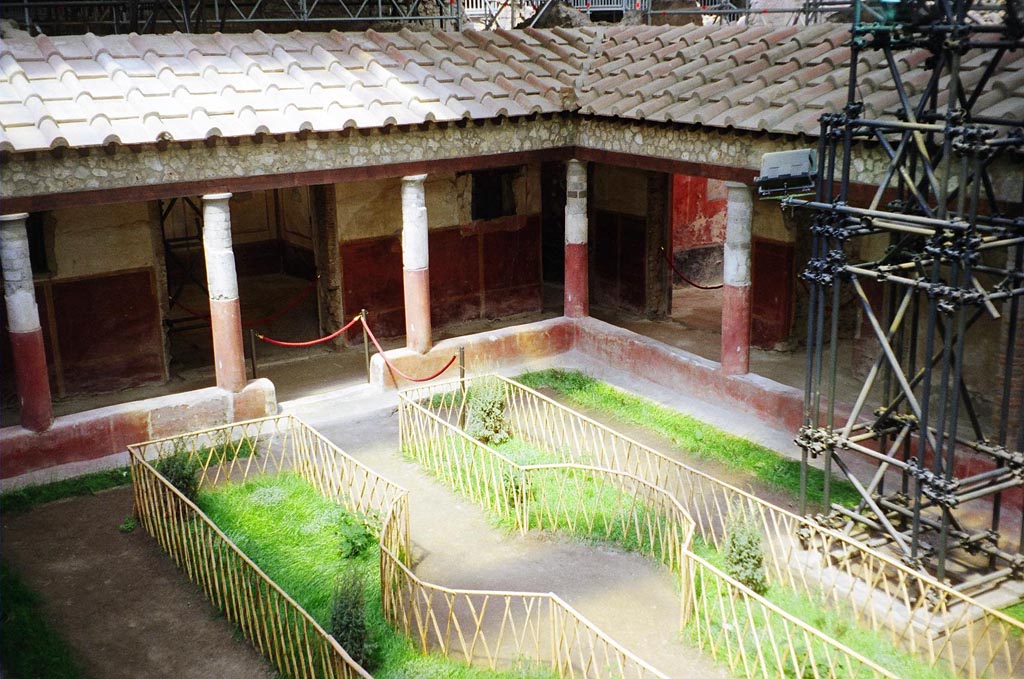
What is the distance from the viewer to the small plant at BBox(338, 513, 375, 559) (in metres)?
10.1

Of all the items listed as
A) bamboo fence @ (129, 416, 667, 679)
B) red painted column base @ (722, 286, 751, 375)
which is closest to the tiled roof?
red painted column base @ (722, 286, 751, 375)

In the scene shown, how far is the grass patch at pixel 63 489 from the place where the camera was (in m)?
11.5

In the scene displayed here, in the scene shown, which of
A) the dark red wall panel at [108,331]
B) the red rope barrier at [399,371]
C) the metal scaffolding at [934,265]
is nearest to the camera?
the metal scaffolding at [934,265]

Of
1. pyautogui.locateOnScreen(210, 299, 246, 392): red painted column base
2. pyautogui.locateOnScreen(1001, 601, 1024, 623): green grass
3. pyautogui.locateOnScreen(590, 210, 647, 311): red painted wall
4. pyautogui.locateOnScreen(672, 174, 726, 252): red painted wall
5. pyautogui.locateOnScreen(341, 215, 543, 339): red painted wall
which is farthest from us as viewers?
pyautogui.locateOnScreen(672, 174, 726, 252): red painted wall

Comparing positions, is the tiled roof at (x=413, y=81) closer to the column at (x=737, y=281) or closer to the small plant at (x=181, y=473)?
the column at (x=737, y=281)

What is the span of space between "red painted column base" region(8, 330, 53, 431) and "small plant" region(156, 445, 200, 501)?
1.68 m

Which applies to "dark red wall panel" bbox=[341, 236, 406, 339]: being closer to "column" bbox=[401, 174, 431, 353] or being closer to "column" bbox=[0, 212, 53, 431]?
"column" bbox=[401, 174, 431, 353]

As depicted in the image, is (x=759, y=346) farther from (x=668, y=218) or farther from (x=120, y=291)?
(x=120, y=291)

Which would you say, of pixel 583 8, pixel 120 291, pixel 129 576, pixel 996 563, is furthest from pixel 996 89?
pixel 583 8

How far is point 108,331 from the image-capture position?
14203 mm

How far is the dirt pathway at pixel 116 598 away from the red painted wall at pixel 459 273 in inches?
219

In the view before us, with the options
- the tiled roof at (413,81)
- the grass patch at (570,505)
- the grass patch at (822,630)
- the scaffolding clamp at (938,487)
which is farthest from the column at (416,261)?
the scaffolding clamp at (938,487)

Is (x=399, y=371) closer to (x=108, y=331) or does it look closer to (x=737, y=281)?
(x=108, y=331)

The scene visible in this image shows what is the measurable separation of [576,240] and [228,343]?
535cm
